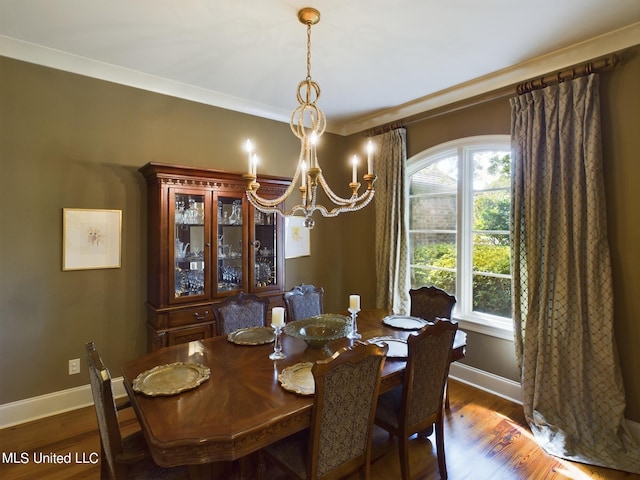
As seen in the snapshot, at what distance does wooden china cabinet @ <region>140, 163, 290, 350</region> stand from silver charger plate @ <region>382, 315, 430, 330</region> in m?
1.19

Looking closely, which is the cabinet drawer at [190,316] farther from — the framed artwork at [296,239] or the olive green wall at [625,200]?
the olive green wall at [625,200]

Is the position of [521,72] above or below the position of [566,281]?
above

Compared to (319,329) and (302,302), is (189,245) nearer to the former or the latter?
(302,302)

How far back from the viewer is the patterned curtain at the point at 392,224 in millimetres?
3650

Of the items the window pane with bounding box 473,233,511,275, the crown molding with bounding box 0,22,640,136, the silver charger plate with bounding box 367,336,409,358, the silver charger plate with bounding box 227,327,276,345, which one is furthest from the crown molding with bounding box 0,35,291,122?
the silver charger plate with bounding box 367,336,409,358

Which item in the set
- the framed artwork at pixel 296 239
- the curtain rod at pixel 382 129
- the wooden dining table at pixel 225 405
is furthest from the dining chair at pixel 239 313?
the curtain rod at pixel 382 129

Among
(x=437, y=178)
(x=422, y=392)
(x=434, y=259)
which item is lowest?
(x=422, y=392)

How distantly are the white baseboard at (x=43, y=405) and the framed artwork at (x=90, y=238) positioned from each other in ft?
3.31

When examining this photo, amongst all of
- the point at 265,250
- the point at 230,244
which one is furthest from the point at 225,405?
the point at 265,250

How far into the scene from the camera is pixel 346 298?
4453 millimetres

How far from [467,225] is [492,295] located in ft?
2.27

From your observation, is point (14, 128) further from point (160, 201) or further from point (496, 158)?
point (496, 158)

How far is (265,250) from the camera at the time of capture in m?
3.35

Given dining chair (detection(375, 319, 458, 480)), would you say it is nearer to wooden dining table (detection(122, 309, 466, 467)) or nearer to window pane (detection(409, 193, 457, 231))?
wooden dining table (detection(122, 309, 466, 467))
